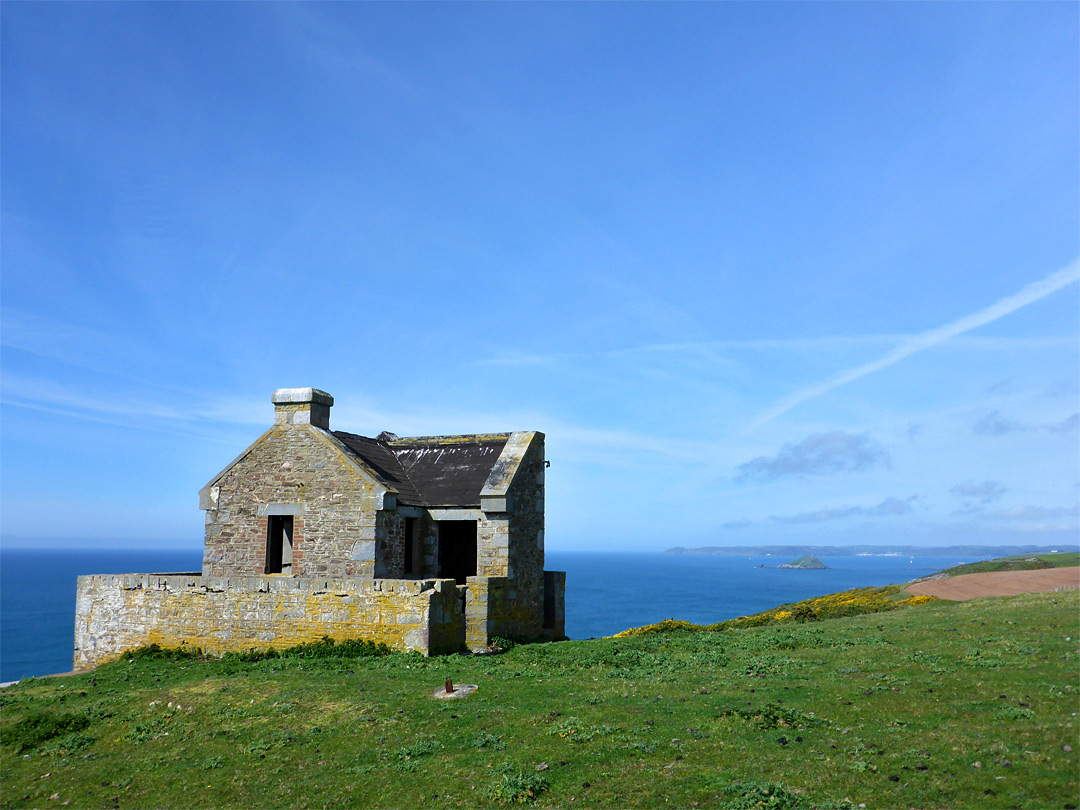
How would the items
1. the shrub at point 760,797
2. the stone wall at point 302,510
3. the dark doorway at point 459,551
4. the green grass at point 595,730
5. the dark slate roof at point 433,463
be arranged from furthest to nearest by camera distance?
1. the dark doorway at point 459,551
2. the dark slate roof at point 433,463
3. the stone wall at point 302,510
4. the green grass at point 595,730
5. the shrub at point 760,797

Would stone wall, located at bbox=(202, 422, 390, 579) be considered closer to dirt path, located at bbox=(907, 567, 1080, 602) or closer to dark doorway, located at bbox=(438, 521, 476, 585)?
dark doorway, located at bbox=(438, 521, 476, 585)

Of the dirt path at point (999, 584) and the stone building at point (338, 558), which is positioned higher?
the stone building at point (338, 558)

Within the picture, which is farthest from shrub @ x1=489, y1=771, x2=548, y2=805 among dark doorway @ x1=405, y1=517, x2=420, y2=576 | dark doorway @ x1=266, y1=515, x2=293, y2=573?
dark doorway @ x1=266, y1=515, x2=293, y2=573

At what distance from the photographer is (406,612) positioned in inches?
792

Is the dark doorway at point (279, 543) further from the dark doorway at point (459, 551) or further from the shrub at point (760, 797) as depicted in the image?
the shrub at point (760, 797)

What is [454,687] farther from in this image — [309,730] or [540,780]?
[540,780]

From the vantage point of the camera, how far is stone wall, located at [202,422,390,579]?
23.9m

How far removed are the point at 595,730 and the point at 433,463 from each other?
17950mm

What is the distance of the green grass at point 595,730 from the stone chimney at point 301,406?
937 centimetres

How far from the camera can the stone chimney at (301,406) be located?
25828 millimetres

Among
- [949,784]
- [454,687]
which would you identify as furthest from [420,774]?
[949,784]

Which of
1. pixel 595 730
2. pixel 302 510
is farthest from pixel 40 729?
pixel 595 730

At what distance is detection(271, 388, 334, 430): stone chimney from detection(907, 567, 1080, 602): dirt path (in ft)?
88.6

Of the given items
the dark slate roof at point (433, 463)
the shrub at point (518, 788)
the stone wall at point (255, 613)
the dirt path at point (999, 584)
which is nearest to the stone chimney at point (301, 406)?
the dark slate roof at point (433, 463)
